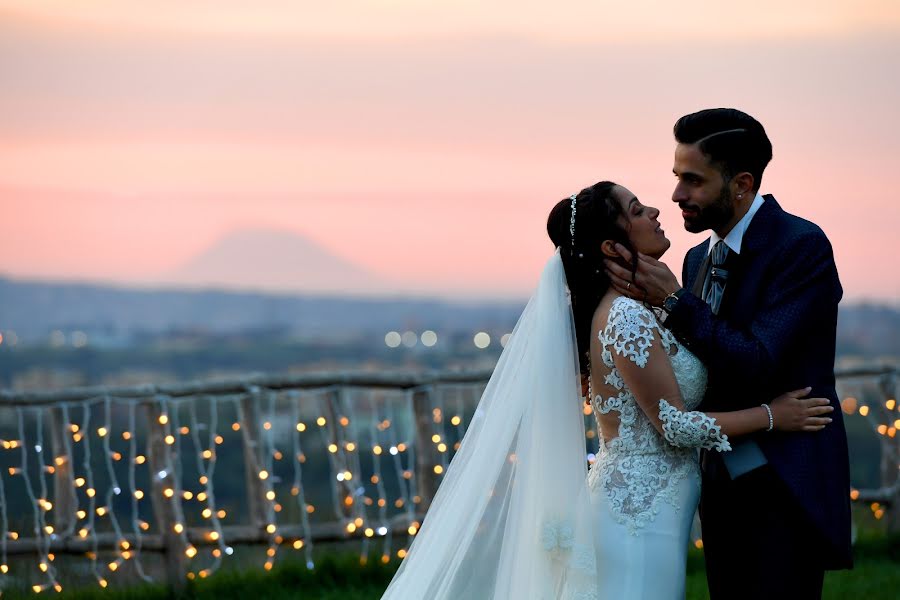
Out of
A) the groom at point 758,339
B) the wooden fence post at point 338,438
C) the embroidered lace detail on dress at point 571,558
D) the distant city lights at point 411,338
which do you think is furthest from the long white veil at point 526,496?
the distant city lights at point 411,338

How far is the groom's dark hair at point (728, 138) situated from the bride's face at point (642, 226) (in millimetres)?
248

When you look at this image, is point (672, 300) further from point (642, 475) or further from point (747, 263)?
point (642, 475)

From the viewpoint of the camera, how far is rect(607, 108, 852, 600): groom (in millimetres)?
3584

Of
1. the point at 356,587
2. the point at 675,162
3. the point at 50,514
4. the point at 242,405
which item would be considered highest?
the point at 675,162

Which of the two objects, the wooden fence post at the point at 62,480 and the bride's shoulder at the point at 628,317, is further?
the wooden fence post at the point at 62,480

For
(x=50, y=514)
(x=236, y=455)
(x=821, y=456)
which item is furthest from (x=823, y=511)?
(x=50, y=514)

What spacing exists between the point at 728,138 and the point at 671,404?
0.83 meters

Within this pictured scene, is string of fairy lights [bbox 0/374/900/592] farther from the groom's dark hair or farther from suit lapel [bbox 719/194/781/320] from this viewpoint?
the groom's dark hair

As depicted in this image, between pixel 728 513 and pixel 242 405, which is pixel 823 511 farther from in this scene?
pixel 242 405

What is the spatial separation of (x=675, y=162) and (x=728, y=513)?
3.67 feet

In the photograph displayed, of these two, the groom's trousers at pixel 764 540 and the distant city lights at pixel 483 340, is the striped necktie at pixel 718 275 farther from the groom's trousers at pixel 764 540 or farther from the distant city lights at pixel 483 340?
the distant city lights at pixel 483 340

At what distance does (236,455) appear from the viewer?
23.8 feet

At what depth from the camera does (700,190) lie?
3744 millimetres

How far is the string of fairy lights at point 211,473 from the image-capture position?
686 cm
